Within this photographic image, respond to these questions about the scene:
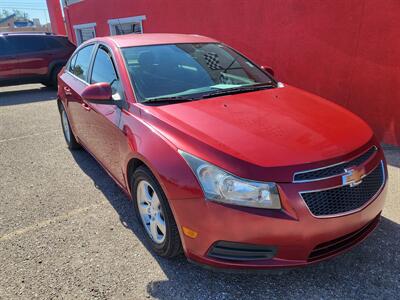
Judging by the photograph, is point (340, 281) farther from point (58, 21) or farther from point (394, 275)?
point (58, 21)

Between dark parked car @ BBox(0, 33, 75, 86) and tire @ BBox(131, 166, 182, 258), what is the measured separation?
9628 millimetres

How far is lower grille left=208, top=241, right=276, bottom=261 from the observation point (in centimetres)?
207

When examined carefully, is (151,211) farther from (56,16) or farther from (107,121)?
(56,16)

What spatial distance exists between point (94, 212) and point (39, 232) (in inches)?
20.5

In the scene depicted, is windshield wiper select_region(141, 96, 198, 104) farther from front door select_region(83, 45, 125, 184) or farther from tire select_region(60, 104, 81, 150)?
tire select_region(60, 104, 81, 150)

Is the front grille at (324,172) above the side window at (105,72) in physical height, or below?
below

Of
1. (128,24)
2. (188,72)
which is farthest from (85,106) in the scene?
(128,24)

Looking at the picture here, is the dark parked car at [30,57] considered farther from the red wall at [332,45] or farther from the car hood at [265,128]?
the car hood at [265,128]

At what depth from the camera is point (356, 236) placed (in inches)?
92.0

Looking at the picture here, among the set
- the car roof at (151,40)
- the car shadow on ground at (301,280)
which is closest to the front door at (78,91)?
the car roof at (151,40)

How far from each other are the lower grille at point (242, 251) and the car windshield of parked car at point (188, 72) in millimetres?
1289

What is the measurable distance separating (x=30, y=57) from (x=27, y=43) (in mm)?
488

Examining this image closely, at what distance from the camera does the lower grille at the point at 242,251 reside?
2.07 meters

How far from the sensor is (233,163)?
206 centimetres
